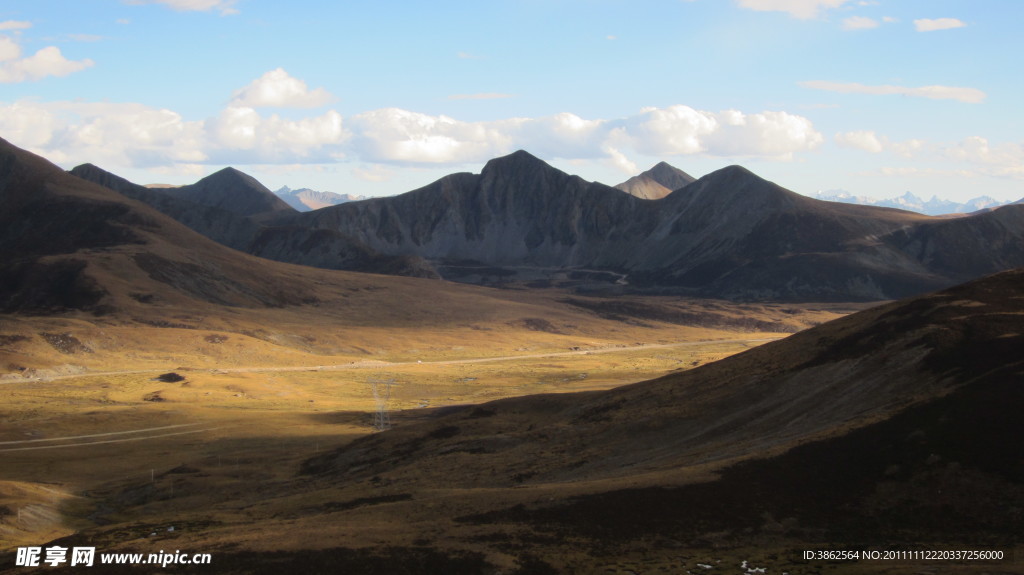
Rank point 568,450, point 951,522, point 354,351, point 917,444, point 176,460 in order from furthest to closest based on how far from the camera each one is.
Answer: point 354,351 < point 176,460 < point 568,450 < point 917,444 < point 951,522

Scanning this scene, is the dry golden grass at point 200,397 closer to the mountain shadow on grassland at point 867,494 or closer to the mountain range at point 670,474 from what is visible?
the mountain range at point 670,474

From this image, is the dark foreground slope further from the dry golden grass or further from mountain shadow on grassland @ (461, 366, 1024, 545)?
the dry golden grass

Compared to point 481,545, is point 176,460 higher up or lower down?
lower down

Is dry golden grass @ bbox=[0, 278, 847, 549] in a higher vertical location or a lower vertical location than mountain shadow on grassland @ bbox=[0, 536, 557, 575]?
lower

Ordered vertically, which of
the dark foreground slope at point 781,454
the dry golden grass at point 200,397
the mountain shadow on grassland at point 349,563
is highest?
the dark foreground slope at point 781,454

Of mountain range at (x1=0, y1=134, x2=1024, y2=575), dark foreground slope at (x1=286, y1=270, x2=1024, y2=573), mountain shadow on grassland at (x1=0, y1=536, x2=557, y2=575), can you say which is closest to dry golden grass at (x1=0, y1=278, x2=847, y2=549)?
mountain range at (x1=0, y1=134, x2=1024, y2=575)

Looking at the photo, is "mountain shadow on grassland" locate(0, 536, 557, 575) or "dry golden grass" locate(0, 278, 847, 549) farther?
"dry golden grass" locate(0, 278, 847, 549)

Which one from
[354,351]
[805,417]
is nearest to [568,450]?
[805,417]

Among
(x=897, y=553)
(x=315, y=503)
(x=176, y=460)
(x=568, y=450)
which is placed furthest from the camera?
(x=176, y=460)

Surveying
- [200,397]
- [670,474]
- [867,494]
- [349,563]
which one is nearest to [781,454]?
[670,474]

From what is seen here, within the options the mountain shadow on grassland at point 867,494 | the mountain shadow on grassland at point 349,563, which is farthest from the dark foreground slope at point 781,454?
the mountain shadow on grassland at point 349,563

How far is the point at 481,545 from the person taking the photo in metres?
41.7

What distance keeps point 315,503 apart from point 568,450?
21.2 m

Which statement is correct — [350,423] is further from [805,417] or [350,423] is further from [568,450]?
[805,417]
